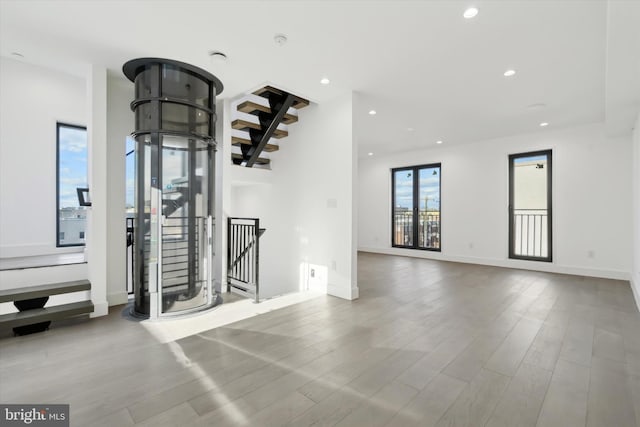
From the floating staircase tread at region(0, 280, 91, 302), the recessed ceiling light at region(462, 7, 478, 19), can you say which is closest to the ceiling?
the recessed ceiling light at region(462, 7, 478, 19)

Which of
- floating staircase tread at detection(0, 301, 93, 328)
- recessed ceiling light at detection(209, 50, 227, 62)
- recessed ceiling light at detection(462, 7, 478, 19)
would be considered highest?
recessed ceiling light at detection(209, 50, 227, 62)

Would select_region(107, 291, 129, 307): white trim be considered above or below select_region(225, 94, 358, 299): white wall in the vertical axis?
below

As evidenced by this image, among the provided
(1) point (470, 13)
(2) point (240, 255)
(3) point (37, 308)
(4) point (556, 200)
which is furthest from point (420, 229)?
(3) point (37, 308)

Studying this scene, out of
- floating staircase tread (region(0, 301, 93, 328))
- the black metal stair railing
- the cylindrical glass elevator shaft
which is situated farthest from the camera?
→ the black metal stair railing

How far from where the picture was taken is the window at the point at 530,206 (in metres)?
5.92

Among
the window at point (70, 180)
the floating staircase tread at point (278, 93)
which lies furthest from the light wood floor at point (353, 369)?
the floating staircase tread at point (278, 93)

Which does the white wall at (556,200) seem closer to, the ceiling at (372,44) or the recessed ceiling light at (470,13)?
the ceiling at (372,44)

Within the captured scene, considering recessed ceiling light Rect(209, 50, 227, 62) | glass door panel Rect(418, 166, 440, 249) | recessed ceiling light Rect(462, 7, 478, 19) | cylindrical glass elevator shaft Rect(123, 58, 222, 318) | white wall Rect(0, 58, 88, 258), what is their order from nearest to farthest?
recessed ceiling light Rect(462, 7, 478, 19)
recessed ceiling light Rect(209, 50, 227, 62)
cylindrical glass elevator shaft Rect(123, 58, 222, 318)
white wall Rect(0, 58, 88, 258)
glass door panel Rect(418, 166, 440, 249)

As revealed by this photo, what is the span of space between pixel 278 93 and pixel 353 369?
3.71 metres

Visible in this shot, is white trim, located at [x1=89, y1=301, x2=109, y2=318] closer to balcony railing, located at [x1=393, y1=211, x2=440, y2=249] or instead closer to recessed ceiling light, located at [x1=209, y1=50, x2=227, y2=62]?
recessed ceiling light, located at [x1=209, y1=50, x2=227, y2=62]

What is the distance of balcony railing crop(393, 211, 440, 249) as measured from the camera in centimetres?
753

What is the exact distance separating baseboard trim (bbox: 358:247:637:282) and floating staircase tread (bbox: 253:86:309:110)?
16.6 feet

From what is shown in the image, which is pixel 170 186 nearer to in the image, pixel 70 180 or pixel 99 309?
pixel 99 309

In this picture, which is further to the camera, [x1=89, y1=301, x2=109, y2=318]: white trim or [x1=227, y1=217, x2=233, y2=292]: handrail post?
[x1=227, y1=217, x2=233, y2=292]: handrail post
